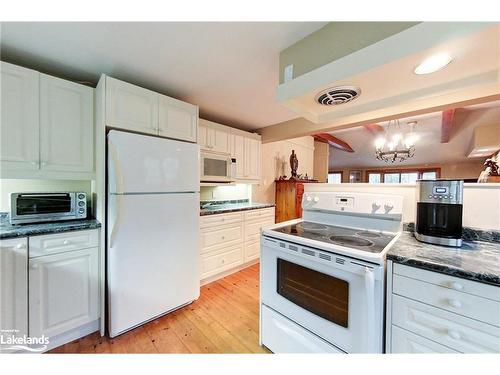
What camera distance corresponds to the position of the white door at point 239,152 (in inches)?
123

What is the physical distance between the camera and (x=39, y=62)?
5.54 ft

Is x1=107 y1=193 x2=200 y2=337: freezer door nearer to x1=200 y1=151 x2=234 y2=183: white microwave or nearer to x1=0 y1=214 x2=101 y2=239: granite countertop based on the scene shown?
x1=0 y1=214 x2=101 y2=239: granite countertop

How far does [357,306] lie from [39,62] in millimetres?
2916

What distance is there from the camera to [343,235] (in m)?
1.44

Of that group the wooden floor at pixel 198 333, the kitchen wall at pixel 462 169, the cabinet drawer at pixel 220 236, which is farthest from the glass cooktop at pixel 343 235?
the kitchen wall at pixel 462 169

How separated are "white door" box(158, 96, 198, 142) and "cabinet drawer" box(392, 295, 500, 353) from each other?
2.15 metres

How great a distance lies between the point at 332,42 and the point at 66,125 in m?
2.17

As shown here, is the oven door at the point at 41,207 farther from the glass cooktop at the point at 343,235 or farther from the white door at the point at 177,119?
the glass cooktop at the point at 343,235

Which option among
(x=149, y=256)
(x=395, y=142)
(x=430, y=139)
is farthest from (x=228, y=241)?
(x=430, y=139)

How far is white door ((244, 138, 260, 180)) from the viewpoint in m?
3.33

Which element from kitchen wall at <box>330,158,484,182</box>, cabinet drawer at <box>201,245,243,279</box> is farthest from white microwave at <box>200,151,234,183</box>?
kitchen wall at <box>330,158,484,182</box>

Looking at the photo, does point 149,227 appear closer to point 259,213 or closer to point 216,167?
point 216,167

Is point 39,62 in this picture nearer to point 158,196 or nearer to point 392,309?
point 158,196

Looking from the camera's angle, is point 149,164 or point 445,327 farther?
point 149,164
